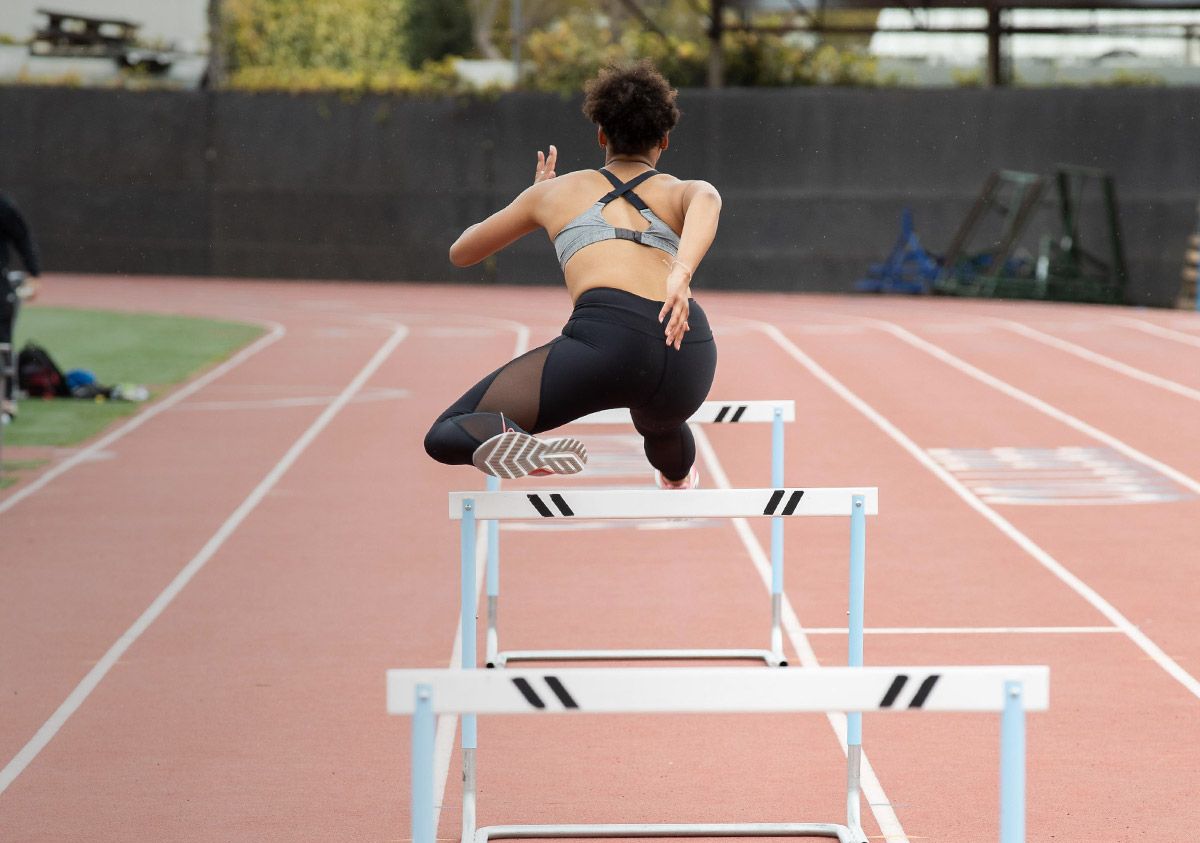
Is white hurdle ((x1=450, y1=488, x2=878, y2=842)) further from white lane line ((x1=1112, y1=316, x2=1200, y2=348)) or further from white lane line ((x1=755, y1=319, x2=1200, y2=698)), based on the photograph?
white lane line ((x1=1112, y1=316, x2=1200, y2=348))

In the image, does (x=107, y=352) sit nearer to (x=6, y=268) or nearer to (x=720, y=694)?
(x=6, y=268)

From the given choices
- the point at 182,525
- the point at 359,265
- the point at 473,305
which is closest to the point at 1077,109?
the point at 473,305

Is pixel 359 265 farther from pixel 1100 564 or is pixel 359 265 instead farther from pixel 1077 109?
pixel 1100 564

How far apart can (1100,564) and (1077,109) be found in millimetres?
21152

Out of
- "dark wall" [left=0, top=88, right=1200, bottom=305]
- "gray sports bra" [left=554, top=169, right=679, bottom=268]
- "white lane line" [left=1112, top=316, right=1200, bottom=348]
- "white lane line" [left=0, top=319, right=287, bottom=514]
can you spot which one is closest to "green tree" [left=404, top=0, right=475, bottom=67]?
"dark wall" [left=0, top=88, right=1200, bottom=305]

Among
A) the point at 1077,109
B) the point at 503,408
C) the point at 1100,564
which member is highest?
the point at 1077,109

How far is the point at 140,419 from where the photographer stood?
46.4ft

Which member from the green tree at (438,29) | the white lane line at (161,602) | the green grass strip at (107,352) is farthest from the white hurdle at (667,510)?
the green tree at (438,29)

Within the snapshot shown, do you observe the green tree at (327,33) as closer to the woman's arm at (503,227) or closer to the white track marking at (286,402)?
the white track marking at (286,402)

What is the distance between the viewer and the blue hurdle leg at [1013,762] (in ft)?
9.93

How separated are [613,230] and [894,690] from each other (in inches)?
75.4

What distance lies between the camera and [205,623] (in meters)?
7.53

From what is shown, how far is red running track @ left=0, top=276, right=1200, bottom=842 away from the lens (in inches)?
207

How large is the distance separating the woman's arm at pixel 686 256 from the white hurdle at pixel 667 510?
45cm
